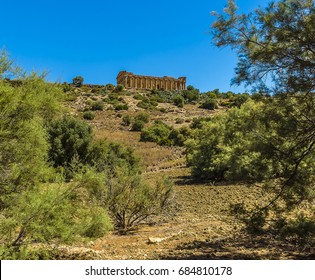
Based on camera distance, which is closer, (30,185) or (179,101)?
(30,185)

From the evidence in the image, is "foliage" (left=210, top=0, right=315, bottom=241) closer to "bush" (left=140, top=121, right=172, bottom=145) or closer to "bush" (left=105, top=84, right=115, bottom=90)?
"bush" (left=140, top=121, right=172, bottom=145)

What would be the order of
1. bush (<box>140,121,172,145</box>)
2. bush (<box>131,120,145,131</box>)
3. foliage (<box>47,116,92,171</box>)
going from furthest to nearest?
bush (<box>131,120,145,131</box>) < bush (<box>140,121,172,145</box>) < foliage (<box>47,116,92,171</box>)

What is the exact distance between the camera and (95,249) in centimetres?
785

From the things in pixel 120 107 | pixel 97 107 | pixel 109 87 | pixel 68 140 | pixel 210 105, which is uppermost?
pixel 109 87

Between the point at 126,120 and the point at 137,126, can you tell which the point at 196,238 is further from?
the point at 126,120

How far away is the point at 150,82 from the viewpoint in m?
92.7

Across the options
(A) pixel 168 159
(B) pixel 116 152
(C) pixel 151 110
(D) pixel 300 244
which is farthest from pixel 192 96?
(D) pixel 300 244

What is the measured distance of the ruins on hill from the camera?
91.4m

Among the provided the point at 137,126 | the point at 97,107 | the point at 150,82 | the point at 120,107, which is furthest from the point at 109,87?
the point at 137,126

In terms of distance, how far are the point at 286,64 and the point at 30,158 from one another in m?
4.83

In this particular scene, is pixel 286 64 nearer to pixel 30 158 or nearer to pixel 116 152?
pixel 30 158

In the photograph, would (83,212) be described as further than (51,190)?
Yes

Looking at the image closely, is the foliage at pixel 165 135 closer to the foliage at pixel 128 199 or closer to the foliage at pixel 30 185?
the foliage at pixel 128 199

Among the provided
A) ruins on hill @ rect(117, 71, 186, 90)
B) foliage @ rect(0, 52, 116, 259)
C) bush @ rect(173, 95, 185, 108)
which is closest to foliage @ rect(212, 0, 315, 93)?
foliage @ rect(0, 52, 116, 259)
